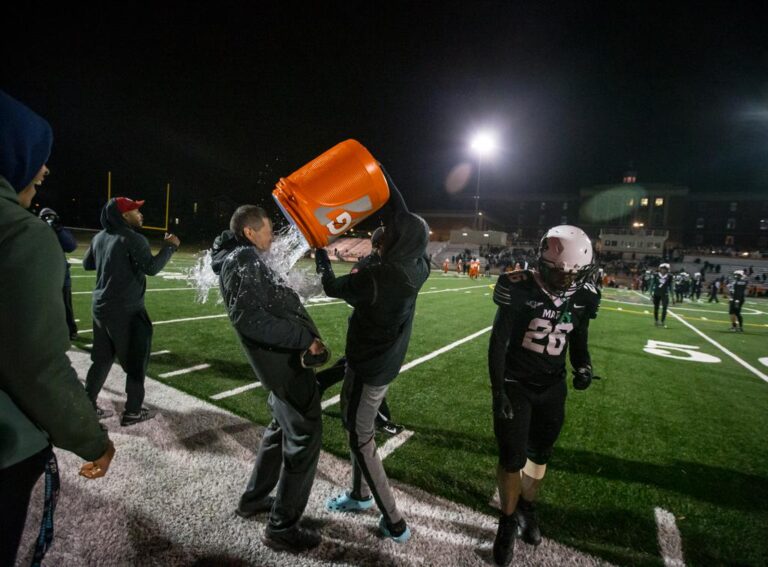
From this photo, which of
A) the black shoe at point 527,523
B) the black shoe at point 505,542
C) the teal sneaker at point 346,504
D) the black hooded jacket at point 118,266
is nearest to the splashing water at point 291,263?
the teal sneaker at point 346,504

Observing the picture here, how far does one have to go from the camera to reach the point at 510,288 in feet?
9.00

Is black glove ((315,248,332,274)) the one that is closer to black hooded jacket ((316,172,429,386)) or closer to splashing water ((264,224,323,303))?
black hooded jacket ((316,172,429,386))

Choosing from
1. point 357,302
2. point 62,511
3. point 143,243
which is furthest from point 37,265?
point 143,243

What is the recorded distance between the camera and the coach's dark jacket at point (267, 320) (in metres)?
2.30

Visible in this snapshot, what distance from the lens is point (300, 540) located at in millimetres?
2512

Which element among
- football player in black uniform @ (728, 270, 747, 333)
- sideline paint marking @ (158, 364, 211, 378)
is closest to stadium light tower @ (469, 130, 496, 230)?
football player in black uniform @ (728, 270, 747, 333)

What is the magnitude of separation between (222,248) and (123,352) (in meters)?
2.41

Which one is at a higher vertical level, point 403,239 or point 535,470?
point 403,239

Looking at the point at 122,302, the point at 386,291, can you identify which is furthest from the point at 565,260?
the point at 122,302

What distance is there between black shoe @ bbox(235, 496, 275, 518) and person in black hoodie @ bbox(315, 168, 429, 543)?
30.9 inches

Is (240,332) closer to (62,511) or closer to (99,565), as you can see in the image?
(99,565)

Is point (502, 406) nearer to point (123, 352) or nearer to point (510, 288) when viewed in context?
point (510, 288)

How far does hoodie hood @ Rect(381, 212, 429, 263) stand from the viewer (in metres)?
2.42

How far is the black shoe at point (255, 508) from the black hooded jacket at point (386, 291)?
46.8 inches
